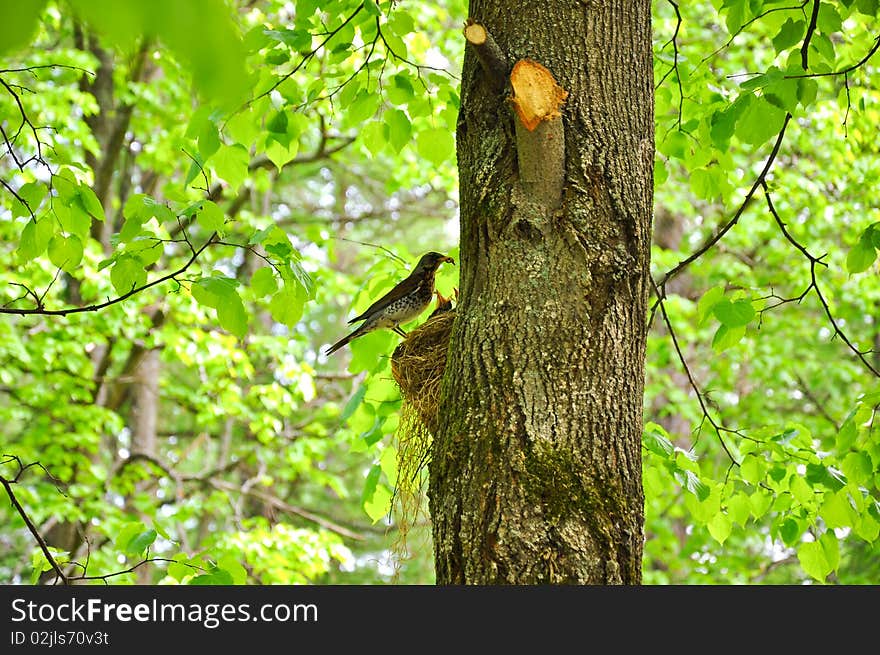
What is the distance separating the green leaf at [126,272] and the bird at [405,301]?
117 centimetres

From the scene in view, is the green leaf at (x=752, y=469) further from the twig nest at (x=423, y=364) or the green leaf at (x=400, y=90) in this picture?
the green leaf at (x=400, y=90)

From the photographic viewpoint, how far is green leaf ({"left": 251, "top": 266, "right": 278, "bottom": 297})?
2764 millimetres

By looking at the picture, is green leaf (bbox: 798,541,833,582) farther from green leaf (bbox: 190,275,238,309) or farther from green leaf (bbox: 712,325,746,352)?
green leaf (bbox: 190,275,238,309)

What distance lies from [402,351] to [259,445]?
733 cm

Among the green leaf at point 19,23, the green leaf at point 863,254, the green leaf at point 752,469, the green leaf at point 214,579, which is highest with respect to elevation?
the green leaf at point 863,254

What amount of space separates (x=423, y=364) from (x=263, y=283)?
2.06ft

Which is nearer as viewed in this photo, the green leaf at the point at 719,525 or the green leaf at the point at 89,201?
the green leaf at the point at 89,201

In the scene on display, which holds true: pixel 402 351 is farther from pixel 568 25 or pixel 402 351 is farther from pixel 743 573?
pixel 743 573

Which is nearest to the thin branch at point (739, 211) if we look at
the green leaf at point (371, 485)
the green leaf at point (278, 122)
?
the green leaf at point (371, 485)

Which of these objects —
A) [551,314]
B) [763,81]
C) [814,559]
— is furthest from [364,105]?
[814,559]

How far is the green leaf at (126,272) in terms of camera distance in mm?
2842

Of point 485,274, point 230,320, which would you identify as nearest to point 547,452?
point 485,274

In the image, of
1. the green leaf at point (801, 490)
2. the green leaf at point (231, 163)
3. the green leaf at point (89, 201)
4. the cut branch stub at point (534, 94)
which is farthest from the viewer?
the green leaf at point (801, 490)

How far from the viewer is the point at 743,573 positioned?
361 inches
